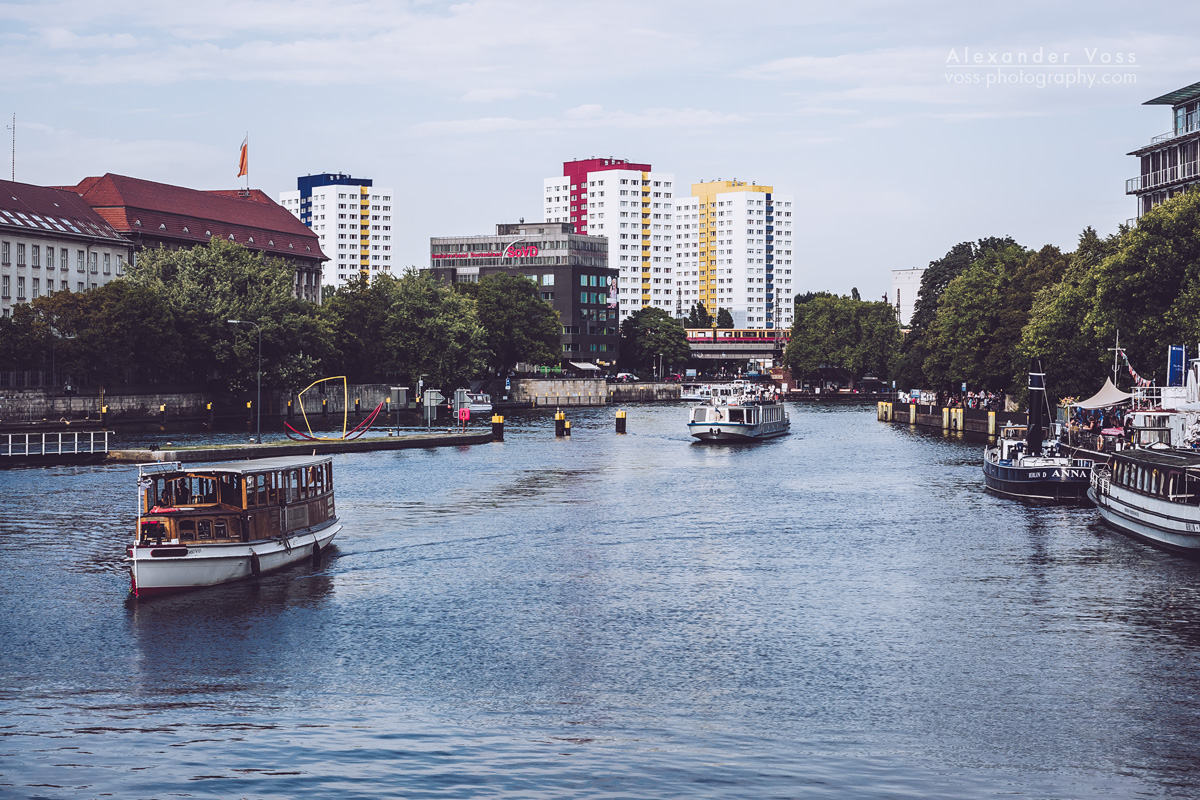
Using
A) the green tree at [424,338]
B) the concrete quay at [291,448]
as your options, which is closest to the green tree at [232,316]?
the green tree at [424,338]

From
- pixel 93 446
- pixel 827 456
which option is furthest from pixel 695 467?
pixel 93 446

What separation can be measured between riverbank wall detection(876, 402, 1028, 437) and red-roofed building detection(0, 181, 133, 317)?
96.9 metres

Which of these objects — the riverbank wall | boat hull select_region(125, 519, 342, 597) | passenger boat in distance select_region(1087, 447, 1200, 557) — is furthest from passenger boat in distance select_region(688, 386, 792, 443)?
boat hull select_region(125, 519, 342, 597)

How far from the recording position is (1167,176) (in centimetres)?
13175

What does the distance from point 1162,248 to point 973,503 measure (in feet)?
85.0

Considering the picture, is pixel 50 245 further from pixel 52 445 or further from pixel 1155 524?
pixel 1155 524

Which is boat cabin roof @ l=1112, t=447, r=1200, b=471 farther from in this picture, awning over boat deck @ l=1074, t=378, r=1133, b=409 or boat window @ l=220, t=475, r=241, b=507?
boat window @ l=220, t=475, r=241, b=507

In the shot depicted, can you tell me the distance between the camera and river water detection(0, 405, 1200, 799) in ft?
87.7

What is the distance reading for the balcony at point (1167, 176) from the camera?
416 feet

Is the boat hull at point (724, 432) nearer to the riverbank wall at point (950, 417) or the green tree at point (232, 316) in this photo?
the riverbank wall at point (950, 417)

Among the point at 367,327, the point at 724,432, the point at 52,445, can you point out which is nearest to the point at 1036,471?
the point at 724,432

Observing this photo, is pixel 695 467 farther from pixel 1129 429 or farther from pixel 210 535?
pixel 210 535

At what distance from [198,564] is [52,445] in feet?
205

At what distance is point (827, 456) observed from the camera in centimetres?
10969
